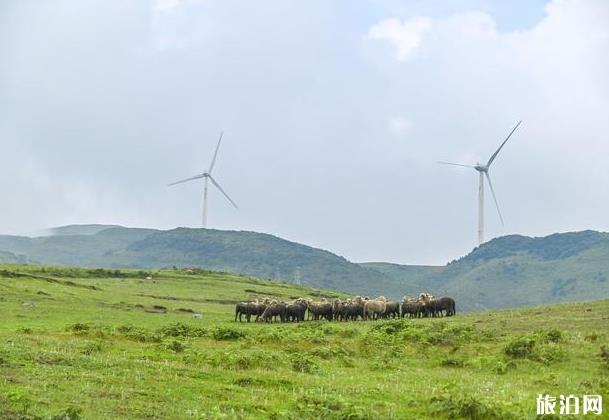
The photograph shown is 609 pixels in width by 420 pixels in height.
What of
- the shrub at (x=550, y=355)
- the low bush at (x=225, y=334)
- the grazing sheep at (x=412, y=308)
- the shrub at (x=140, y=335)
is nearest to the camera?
the shrub at (x=550, y=355)

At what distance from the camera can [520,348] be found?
95.4 ft

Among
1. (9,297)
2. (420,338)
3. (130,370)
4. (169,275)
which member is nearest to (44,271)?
(169,275)

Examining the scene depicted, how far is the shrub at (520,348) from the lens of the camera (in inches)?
1137

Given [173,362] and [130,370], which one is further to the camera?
[173,362]

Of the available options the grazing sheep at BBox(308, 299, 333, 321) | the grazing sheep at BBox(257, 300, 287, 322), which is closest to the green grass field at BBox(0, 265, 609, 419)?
the grazing sheep at BBox(257, 300, 287, 322)

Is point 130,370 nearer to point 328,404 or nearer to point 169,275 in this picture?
point 328,404

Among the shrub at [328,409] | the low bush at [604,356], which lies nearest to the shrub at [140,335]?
the shrub at [328,409]

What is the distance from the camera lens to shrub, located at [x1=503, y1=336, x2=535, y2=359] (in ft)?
94.8

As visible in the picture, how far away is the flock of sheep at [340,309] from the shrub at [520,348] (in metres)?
25.2

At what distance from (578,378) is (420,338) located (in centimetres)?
1007

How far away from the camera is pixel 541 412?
1869cm

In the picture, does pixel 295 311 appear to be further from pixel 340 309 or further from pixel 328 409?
pixel 328 409

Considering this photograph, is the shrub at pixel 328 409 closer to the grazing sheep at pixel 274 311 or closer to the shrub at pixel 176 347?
the shrub at pixel 176 347

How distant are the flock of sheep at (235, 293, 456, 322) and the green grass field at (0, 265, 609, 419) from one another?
31.6 ft
